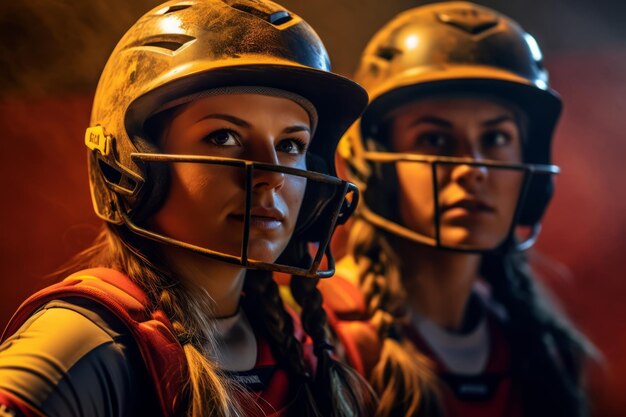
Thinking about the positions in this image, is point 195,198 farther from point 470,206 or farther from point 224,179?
point 470,206

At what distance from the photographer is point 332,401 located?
1.43 meters

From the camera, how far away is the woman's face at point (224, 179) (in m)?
1.25

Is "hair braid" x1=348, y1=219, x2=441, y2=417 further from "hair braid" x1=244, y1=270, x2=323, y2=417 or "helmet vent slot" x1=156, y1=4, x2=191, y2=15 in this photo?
"helmet vent slot" x1=156, y1=4, x2=191, y2=15

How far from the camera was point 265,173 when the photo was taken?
1.26m

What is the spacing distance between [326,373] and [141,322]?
429 millimetres

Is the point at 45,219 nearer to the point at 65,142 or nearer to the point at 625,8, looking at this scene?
the point at 65,142

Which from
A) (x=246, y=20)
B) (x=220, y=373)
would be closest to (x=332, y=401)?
(x=220, y=373)

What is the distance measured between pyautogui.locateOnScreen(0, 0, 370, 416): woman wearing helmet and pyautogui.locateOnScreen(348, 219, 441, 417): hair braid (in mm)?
349

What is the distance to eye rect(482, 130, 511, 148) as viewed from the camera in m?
1.88

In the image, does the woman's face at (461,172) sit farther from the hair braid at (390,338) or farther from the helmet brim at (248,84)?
the helmet brim at (248,84)

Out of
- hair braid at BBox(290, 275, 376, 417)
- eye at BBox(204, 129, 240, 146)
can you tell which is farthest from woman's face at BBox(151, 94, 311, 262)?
hair braid at BBox(290, 275, 376, 417)

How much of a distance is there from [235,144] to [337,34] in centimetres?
120

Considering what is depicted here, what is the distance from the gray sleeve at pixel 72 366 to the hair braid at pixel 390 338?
0.69 meters

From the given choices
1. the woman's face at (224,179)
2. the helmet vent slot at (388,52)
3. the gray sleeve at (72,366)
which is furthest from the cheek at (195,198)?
the helmet vent slot at (388,52)
